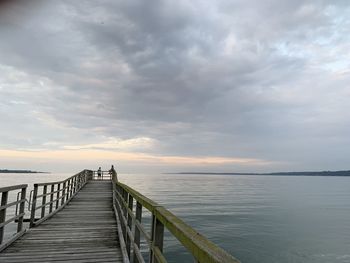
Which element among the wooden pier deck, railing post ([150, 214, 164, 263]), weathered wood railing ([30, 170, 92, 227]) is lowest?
the wooden pier deck

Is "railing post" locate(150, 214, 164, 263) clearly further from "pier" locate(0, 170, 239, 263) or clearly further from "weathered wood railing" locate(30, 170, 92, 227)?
"weathered wood railing" locate(30, 170, 92, 227)

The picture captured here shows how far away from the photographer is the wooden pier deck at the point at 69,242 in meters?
5.50

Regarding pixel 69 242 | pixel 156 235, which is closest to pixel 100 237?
pixel 69 242

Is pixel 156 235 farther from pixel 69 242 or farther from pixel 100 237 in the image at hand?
pixel 100 237

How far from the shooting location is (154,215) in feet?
9.84

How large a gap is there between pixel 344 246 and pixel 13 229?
22.4 m

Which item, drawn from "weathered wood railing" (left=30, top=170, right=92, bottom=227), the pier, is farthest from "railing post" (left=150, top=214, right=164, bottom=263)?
"weathered wood railing" (left=30, top=170, right=92, bottom=227)

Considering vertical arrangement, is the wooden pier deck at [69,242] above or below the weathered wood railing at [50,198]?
below

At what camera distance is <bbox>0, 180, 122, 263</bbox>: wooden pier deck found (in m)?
5.50

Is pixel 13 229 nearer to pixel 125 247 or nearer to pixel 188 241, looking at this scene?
pixel 125 247

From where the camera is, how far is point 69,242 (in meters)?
6.68

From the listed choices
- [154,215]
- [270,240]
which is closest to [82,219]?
[154,215]

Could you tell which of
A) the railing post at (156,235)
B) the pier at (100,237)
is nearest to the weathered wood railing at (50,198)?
the pier at (100,237)

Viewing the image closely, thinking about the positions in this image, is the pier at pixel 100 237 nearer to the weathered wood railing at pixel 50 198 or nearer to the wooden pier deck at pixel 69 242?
the wooden pier deck at pixel 69 242
